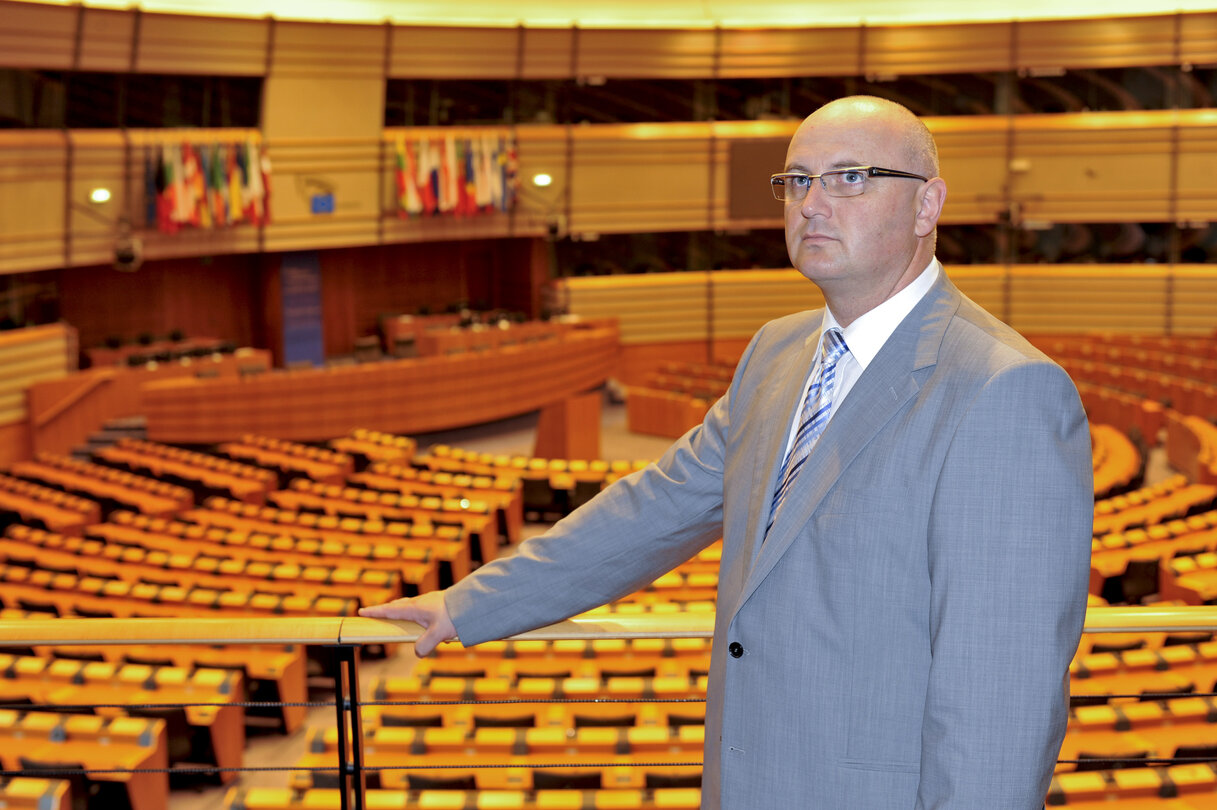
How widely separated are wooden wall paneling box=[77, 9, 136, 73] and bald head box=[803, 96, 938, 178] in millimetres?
16288

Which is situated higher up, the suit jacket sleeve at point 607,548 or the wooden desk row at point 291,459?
the suit jacket sleeve at point 607,548

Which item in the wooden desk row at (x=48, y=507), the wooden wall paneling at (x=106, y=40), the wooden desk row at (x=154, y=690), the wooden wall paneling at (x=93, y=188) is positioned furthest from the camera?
the wooden wall paneling at (x=93, y=188)

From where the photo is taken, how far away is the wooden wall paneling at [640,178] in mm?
20500

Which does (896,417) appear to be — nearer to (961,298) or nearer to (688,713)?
(961,298)

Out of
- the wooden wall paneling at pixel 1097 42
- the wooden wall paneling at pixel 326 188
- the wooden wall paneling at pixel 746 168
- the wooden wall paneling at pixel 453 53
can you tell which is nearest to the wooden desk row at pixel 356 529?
the wooden wall paneling at pixel 326 188

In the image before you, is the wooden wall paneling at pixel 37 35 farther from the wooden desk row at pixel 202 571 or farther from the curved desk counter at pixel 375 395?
the wooden desk row at pixel 202 571

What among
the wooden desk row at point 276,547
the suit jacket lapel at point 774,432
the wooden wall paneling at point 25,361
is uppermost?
the suit jacket lapel at point 774,432

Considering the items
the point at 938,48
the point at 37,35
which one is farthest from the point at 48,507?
the point at 938,48

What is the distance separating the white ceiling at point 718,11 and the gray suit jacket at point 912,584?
59.3 feet

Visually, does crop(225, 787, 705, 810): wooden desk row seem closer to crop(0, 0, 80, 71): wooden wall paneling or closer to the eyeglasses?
the eyeglasses

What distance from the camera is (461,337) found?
17859 millimetres

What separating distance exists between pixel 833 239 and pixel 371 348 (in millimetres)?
16750

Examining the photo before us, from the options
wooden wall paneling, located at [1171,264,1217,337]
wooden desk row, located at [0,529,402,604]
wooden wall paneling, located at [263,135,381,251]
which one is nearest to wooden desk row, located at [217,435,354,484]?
wooden desk row, located at [0,529,402,604]

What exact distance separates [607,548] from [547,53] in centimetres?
1867
